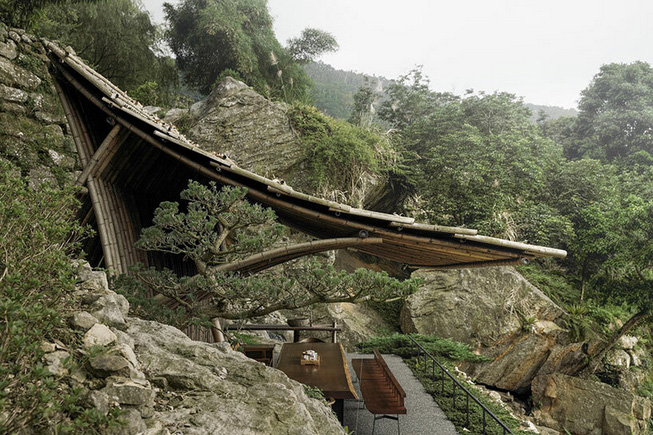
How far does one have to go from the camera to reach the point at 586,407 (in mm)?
9164

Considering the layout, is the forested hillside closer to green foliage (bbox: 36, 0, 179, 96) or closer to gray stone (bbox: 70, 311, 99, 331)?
green foliage (bbox: 36, 0, 179, 96)

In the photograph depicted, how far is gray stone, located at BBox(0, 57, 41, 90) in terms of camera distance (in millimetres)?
7230

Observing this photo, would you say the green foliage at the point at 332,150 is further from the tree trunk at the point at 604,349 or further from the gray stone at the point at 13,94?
the tree trunk at the point at 604,349

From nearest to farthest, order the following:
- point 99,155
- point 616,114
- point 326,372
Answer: point 99,155
point 326,372
point 616,114

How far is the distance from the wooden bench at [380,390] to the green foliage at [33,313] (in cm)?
329

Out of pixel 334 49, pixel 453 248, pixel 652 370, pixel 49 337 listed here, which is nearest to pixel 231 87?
pixel 334 49

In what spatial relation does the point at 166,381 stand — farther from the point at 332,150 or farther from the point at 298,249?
the point at 332,150

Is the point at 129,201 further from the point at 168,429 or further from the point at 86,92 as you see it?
the point at 168,429

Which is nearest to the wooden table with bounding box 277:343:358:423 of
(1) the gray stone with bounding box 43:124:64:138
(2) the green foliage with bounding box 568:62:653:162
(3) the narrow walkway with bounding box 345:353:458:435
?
(3) the narrow walkway with bounding box 345:353:458:435

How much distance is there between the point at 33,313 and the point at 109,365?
457mm

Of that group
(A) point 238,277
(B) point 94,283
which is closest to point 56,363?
(B) point 94,283

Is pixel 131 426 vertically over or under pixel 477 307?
over

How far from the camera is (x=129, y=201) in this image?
4574 mm

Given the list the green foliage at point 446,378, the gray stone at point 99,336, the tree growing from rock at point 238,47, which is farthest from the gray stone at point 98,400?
the tree growing from rock at point 238,47
